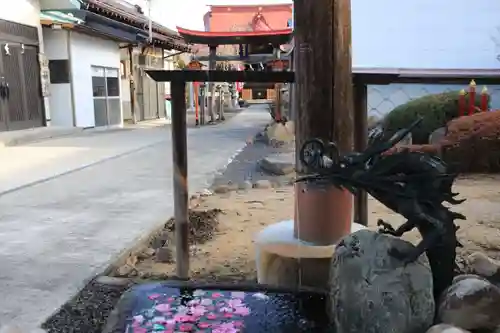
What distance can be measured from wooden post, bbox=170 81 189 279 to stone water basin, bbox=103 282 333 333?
23.2 inches

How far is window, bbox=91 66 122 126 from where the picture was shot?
16.3 m

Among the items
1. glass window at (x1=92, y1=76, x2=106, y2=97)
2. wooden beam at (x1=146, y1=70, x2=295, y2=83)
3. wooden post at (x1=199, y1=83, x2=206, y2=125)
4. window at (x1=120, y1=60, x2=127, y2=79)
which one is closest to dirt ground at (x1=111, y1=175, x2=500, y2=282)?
wooden beam at (x1=146, y1=70, x2=295, y2=83)

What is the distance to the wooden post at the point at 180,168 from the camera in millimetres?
3102

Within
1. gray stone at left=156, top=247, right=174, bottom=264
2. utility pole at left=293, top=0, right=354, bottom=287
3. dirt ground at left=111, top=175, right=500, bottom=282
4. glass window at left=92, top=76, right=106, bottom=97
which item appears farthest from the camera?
glass window at left=92, top=76, right=106, bottom=97

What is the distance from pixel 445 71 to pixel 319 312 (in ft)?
30.7

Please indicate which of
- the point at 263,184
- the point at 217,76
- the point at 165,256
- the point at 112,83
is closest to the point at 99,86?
the point at 112,83

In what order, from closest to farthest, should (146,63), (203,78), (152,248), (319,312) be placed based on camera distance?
(319,312) < (203,78) < (152,248) < (146,63)

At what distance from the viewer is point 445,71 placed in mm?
10484

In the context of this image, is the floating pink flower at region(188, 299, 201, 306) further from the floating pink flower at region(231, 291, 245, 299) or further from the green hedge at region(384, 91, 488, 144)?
the green hedge at region(384, 91, 488, 144)

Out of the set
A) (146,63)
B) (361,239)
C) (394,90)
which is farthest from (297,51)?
(146,63)

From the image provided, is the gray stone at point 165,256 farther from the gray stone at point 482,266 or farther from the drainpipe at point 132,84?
the drainpipe at point 132,84

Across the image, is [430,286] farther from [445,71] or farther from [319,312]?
[445,71]

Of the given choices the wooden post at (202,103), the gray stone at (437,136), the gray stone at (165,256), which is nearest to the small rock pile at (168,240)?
the gray stone at (165,256)

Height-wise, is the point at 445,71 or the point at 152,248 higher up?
the point at 445,71
